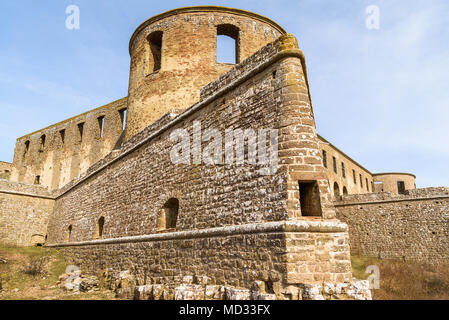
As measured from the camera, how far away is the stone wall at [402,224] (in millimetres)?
13906

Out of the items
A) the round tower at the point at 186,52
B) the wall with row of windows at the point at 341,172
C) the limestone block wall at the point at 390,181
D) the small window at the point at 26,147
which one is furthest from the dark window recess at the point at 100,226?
the limestone block wall at the point at 390,181

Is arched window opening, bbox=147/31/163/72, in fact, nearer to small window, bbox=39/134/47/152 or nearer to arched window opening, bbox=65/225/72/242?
arched window opening, bbox=65/225/72/242

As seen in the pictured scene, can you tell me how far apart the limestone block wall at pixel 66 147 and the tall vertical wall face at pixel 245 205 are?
39.6 feet

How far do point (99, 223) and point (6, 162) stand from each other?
25.0 metres

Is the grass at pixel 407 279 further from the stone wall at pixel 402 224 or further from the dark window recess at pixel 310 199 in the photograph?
the dark window recess at pixel 310 199

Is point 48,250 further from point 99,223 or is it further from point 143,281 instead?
point 143,281

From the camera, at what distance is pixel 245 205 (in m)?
5.67

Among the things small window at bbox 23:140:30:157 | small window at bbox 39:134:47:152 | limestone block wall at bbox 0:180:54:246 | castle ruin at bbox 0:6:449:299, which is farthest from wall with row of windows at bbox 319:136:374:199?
small window at bbox 23:140:30:157

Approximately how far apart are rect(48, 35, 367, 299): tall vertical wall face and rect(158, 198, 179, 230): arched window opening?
86 millimetres

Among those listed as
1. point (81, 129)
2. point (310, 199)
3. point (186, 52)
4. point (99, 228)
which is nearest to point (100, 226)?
point (99, 228)

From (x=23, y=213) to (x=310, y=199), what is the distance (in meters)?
17.4

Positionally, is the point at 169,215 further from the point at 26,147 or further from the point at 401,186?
the point at 401,186

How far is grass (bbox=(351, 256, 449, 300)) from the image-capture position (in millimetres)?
8617

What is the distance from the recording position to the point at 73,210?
1486 centimetres
